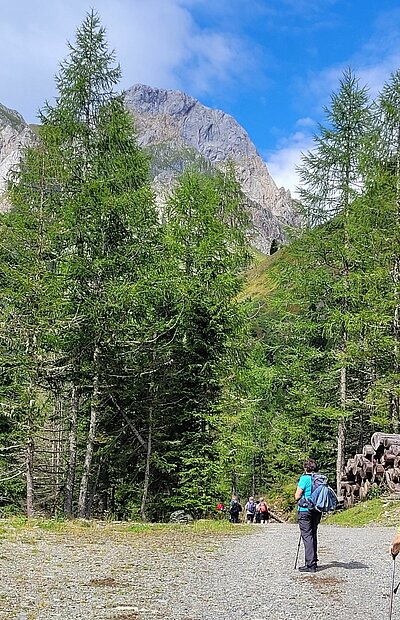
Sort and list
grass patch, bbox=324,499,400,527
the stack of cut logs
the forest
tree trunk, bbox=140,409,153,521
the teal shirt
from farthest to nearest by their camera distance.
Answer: tree trunk, bbox=140,409,153,521 < the stack of cut logs < the forest < grass patch, bbox=324,499,400,527 < the teal shirt

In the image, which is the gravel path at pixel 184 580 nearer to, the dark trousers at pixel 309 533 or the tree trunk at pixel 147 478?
the dark trousers at pixel 309 533

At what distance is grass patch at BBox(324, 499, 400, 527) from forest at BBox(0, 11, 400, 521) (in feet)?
12.8

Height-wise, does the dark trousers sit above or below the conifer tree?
below

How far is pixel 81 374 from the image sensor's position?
726 inches

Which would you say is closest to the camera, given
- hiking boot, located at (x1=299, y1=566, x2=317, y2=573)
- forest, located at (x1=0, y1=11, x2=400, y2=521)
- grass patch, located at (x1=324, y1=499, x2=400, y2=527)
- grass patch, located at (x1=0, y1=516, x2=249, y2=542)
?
hiking boot, located at (x1=299, y1=566, x2=317, y2=573)

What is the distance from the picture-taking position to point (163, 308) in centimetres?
2047

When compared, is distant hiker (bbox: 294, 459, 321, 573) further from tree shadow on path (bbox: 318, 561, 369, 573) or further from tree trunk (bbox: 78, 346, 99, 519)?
tree trunk (bbox: 78, 346, 99, 519)

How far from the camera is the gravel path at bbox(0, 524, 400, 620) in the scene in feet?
20.7

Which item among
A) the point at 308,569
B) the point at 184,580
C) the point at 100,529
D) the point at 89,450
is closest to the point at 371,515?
the point at 100,529

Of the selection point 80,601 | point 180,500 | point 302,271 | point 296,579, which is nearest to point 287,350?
point 302,271

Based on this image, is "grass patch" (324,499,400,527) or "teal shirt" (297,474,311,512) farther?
"grass patch" (324,499,400,527)

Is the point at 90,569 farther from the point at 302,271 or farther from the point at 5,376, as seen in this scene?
the point at 302,271

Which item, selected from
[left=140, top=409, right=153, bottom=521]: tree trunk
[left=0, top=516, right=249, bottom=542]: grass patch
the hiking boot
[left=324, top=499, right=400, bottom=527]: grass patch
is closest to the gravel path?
the hiking boot

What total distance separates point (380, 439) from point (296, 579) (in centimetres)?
1281
